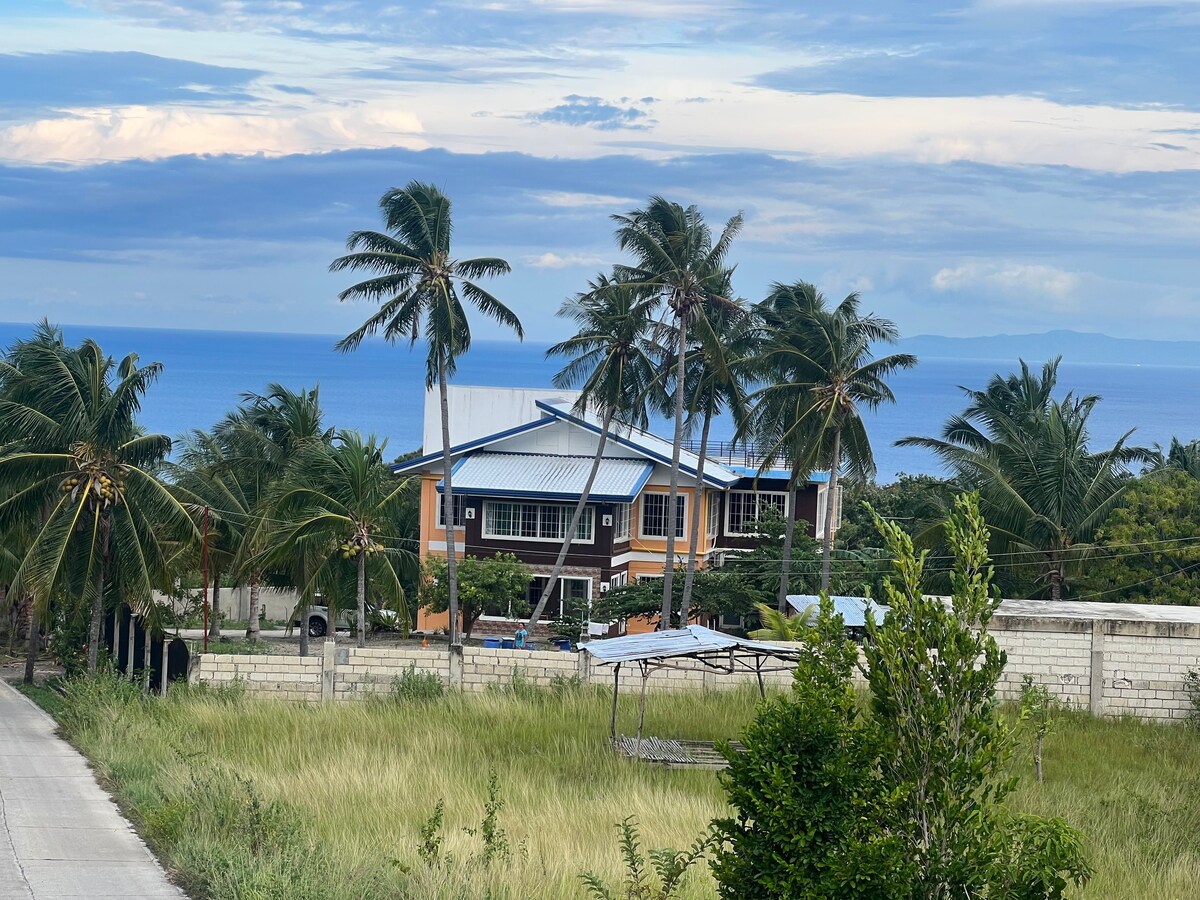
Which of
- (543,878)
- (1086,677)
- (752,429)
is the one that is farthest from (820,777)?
(752,429)

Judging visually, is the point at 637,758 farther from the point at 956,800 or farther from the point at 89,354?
the point at 89,354

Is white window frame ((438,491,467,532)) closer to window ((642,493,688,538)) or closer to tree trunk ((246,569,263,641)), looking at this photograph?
window ((642,493,688,538))

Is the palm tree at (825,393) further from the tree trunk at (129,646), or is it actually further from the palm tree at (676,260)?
the tree trunk at (129,646)

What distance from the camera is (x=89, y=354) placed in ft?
93.2

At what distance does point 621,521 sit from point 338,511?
13958mm

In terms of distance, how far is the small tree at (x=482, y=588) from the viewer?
4231cm

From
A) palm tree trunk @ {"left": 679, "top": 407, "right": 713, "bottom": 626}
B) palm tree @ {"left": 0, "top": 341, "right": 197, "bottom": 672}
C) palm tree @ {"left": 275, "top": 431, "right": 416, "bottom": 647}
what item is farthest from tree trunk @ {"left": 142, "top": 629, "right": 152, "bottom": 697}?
palm tree trunk @ {"left": 679, "top": 407, "right": 713, "bottom": 626}

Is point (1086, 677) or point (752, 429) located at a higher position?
point (752, 429)

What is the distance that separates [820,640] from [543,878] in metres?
4.87

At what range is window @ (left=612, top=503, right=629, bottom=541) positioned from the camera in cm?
4456

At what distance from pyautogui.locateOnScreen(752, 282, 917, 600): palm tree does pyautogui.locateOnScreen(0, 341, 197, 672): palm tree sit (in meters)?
17.5

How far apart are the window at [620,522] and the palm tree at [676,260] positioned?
12.1ft

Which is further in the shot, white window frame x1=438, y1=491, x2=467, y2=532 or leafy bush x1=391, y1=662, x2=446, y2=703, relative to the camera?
white window frame x1=438, y1=491, x2=467, y2=532

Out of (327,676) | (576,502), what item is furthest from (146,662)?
(576,502)
